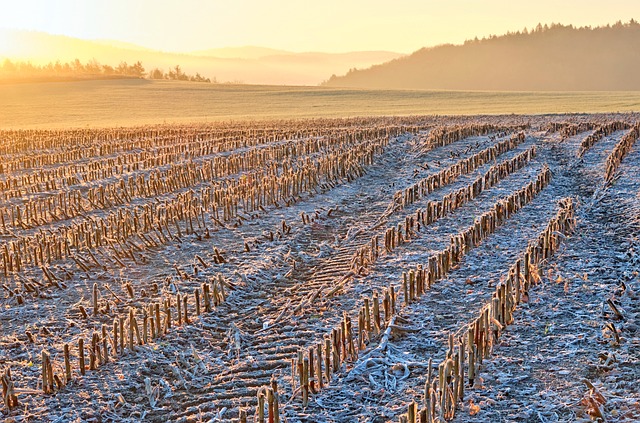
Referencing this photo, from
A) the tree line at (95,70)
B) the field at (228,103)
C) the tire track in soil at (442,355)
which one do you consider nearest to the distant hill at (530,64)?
the tree line at (95,70)

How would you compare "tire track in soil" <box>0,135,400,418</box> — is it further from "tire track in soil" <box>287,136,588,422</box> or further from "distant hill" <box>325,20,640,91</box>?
"distant hill" <box>325,20,640,91</box>

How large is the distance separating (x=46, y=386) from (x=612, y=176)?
12.8 metres

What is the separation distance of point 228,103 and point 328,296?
5540cm

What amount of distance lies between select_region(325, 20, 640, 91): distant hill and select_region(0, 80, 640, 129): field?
62620 millimetres

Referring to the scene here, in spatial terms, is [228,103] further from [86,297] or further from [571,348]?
[571,348]

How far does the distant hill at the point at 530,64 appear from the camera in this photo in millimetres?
128125

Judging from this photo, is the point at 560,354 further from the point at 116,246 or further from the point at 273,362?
the point at 116,246

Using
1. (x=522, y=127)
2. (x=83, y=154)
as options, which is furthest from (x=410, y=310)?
(x=522, y=127)

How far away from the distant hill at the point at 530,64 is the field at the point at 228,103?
62.6m

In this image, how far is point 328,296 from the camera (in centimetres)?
876

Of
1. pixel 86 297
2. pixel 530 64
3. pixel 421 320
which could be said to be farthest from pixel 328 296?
pixel 530 64

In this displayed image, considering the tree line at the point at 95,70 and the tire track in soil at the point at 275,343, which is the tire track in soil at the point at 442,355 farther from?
the tree line at the point at 95,70

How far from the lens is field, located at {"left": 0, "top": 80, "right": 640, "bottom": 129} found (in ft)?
160

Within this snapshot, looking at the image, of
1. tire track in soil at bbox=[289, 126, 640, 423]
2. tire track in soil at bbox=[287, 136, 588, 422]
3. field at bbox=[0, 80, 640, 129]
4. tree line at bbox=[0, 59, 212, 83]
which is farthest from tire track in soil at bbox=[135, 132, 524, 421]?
tree line at bbox=[0, 59, 212, 83]
